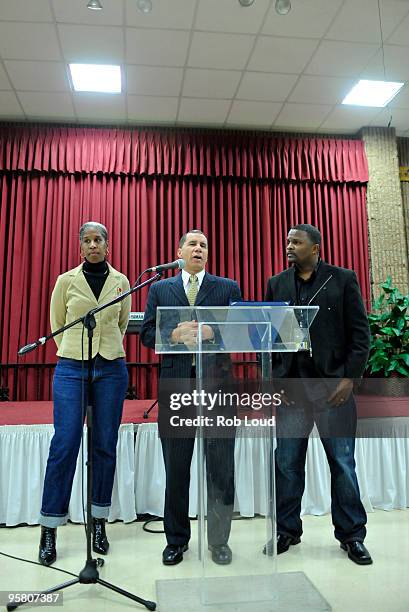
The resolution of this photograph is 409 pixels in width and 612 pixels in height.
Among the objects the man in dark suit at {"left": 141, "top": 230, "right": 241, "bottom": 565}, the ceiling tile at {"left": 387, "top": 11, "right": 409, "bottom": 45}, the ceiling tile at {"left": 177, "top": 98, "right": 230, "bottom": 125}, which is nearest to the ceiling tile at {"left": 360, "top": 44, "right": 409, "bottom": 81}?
the ceiling tile at {"left": 387, "top": 11, "right": 409, "bottom": 45}

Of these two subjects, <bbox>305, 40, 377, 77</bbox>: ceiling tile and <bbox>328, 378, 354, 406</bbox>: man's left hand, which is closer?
<bbox>328, 378, 354, 406</bbox>: man's left hand

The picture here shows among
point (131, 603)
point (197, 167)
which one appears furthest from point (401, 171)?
point (131, 603)

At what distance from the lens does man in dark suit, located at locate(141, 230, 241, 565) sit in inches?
64.0

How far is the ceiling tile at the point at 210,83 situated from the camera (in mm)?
4367

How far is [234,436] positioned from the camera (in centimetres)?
165

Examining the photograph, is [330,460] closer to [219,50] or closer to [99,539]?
[99,539]

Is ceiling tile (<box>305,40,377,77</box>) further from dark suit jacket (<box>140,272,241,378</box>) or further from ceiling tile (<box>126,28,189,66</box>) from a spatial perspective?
dark suit jacket (<box>140,272,241,378</box>)

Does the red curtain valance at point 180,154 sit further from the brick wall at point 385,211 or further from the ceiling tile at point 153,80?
the ceiling tile at point 153,80

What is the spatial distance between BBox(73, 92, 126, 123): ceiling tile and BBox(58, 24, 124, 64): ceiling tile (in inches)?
19.4

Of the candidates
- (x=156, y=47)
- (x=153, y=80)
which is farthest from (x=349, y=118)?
(x=156, y=47)

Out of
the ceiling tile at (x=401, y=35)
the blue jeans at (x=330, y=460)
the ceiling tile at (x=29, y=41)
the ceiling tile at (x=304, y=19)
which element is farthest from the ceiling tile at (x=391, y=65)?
the blue jeans at (x=330, y=460)

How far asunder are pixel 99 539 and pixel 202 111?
4209 mm

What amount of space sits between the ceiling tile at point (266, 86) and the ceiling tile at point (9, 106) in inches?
87.2

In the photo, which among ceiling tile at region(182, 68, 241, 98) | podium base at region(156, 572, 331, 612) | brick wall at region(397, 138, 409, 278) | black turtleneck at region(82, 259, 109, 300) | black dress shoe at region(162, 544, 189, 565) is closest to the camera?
podium base at region(156, 572, 331, 612)
